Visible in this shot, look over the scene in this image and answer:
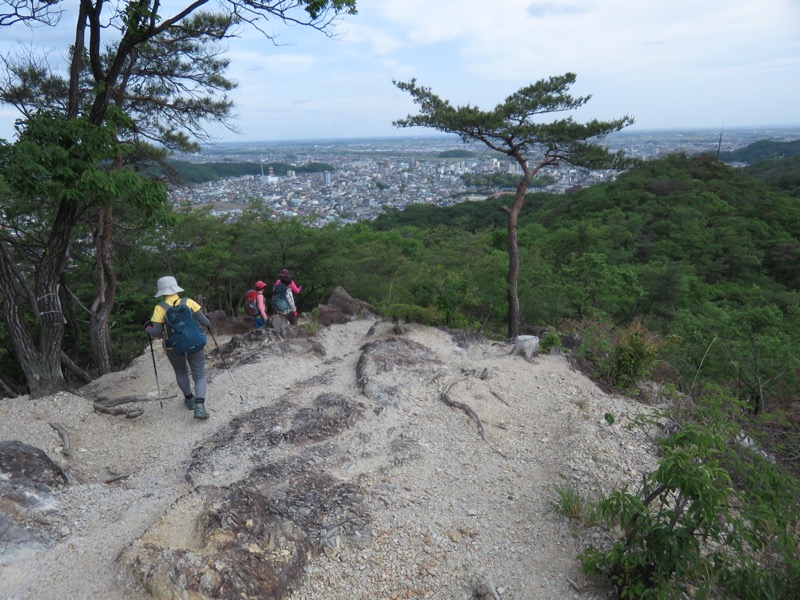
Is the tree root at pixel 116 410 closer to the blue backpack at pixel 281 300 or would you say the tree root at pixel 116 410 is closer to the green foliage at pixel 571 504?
the blue backpack at pixel 281 300

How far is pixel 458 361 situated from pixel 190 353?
407 cm

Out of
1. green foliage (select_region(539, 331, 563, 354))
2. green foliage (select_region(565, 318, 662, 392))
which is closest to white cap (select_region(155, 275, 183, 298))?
green foliage (select_region(539, 331, 563, 354))

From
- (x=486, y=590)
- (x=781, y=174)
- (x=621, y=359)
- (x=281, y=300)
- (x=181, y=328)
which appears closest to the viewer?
(x=486, y=590)

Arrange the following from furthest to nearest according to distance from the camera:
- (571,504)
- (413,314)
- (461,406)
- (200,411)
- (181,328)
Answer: (413,314) → (461,406) → (200,411) → (181,328) → (571,504)

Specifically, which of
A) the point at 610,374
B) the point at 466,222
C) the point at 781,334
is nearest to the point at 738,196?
the point at 466,222

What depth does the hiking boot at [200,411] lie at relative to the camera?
5473 millimetres

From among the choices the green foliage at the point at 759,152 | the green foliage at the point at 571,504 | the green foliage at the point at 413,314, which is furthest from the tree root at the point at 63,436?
the green foliage at the point at 759,152

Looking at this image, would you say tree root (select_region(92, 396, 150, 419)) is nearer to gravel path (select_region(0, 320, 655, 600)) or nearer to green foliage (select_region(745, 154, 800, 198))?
gravel path (select_region(0, 320, 655, 600))

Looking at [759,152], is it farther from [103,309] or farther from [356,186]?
[103,309]

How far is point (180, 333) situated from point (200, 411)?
3.16ft

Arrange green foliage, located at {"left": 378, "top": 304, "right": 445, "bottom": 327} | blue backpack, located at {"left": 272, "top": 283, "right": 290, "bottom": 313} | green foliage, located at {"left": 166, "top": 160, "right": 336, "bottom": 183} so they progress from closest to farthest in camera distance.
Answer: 1. green foliage, located at {"left": 378, "top": 304, "right": 445, "bottom": 327}
2. blue backpack, located at {"left": 272, "top": 283, "right": 290, "bottom": 313}
3. green foliage, located at {"left": 166, "top": 160, "right": 336, "bottom": 183}

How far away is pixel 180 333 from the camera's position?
524 cm

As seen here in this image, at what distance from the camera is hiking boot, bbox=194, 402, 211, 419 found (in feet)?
18.0

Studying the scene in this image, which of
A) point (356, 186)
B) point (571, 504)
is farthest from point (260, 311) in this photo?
point (356, 186)
